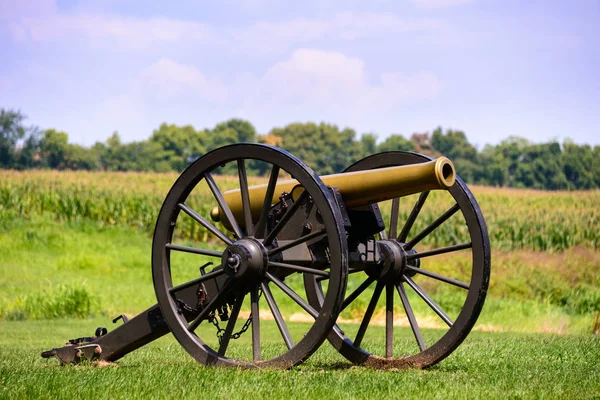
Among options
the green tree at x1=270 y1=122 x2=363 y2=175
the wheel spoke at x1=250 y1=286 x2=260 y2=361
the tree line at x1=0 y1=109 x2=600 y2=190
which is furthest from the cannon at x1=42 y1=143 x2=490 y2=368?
the green tree at x1=270 y1=122 x2=363 y2=175

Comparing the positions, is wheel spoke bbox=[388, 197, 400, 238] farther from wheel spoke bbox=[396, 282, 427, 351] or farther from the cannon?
wheel spoke bbox=[396, 282, 427, 351]

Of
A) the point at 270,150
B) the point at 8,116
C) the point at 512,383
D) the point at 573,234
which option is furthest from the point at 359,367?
the point at 8,116

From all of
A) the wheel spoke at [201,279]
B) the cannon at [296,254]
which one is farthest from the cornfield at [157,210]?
the wheel spoke at [201,279]

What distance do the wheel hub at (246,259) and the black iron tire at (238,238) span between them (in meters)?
0.57

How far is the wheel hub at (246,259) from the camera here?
22.9ft

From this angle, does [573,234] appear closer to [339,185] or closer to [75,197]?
[75,197]

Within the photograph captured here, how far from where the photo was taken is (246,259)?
22.9ft

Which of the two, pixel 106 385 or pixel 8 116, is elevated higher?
pixel 8 116

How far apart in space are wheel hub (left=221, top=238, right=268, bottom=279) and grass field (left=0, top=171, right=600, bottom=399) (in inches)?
30.2

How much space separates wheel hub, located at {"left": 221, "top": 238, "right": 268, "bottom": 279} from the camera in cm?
699

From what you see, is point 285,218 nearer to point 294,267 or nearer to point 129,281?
point 294,267

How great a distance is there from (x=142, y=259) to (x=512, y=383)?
19.5 m

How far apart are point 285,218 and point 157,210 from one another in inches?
893

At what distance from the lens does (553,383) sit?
6762 millimetres
